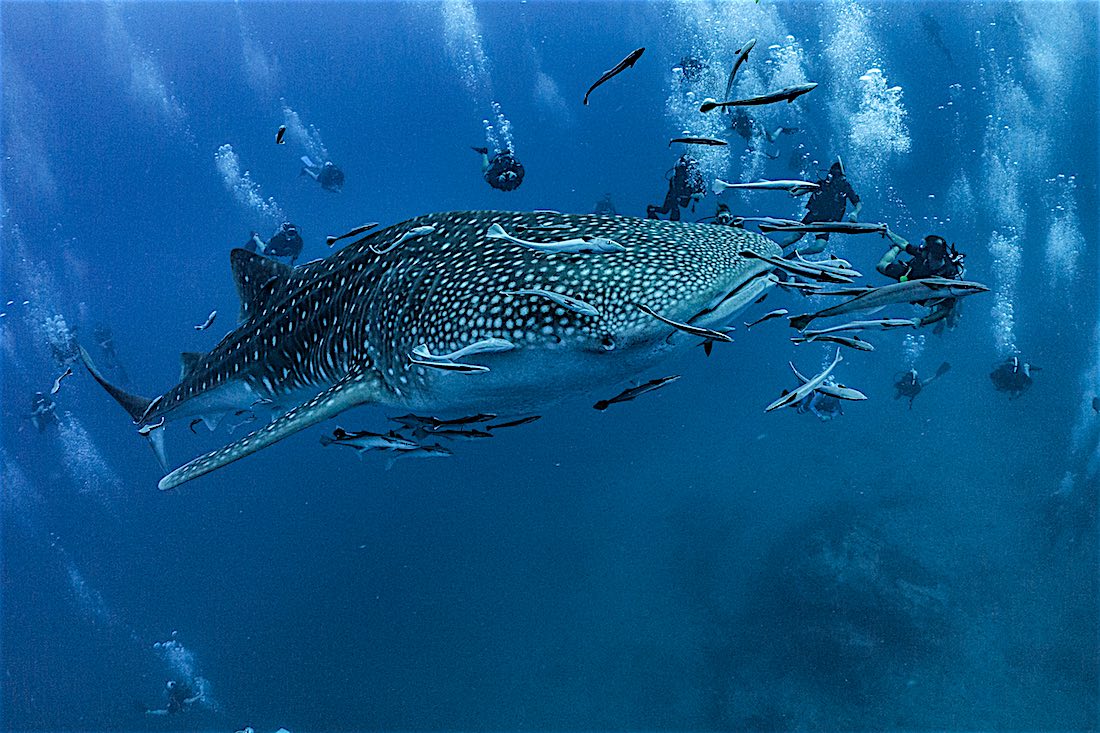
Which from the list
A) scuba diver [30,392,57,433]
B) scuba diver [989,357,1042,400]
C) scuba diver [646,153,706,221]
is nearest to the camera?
scuba diver [646,153,706,221]

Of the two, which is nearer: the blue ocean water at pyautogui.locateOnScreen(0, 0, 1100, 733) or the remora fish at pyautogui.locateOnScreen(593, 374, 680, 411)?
the remora fish at pyautogui.locateOnScreen(593, 374, 680, 411)

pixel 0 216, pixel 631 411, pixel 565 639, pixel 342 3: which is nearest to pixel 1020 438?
pixel 631 411

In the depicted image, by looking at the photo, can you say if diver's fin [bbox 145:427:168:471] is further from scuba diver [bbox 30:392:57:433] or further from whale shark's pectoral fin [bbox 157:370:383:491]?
scuba diver [bbox 30:392:57:433]

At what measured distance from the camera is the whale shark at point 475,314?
2.91 meters

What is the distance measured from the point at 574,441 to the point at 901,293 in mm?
28679

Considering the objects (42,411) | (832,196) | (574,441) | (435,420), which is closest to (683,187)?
(832,196)

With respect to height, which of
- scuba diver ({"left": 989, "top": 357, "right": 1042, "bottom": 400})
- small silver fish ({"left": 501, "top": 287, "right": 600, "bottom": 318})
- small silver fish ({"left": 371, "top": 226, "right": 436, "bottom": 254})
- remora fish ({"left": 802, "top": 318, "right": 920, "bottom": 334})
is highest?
small silver fish ({"left": 371, "top": 226, "right": 436, "bottom": 254})

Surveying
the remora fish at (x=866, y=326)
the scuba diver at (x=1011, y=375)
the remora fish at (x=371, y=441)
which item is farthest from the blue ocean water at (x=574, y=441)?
the scuba diver at (x=1011, y=375)

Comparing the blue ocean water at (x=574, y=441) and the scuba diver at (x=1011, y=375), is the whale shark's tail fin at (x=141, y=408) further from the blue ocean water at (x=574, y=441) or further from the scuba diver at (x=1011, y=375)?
the scuba diver at (x=1011, y=375)

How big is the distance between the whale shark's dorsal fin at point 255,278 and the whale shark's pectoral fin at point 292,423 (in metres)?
2.00

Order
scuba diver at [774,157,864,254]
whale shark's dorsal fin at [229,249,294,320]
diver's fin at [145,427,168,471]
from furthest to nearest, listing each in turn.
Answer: scuba diver at [774,157,864,254] < diver's fin at [145,427,168,471] < whale shark's dorsal fin at [229,249,294,320]

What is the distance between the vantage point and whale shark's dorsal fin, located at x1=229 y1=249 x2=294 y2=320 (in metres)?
5.64

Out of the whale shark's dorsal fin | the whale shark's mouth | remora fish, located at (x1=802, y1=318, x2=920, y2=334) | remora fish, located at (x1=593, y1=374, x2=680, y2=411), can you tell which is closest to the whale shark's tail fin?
the whale shark's dorsal fin

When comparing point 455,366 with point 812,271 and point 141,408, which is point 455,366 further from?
point 141,408
